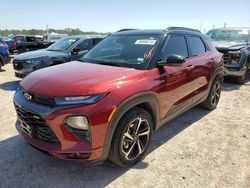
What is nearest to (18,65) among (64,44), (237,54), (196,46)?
(64,44)

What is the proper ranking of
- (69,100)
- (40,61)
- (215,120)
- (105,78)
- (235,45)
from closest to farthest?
(69,100) < (105,78) < (215,120) < (40,61) < (235,45)

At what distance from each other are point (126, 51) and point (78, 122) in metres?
1.64

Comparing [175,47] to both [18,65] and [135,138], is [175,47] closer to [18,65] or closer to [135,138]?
[135,138]

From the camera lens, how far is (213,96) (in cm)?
527

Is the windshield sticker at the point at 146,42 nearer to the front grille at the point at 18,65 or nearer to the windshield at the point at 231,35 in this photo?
the front grille at the point at 18,65

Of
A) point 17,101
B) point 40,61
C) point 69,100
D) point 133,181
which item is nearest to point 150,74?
point 69,100

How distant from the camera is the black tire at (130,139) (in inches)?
108

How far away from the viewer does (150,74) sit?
311 cm

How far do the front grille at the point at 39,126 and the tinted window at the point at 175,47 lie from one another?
1904 mm

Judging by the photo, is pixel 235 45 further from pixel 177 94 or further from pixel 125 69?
pixel 125 69

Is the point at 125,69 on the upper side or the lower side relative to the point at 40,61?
upper

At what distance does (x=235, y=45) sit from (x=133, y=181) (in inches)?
286

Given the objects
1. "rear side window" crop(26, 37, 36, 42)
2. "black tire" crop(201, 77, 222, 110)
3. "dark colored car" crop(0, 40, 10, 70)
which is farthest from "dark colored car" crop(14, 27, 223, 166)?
"rear side window" crop(26, 37, 36, 42)

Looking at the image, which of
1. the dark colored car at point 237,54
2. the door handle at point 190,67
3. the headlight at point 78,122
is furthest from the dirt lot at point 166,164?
the dark colored car at point 237,54
